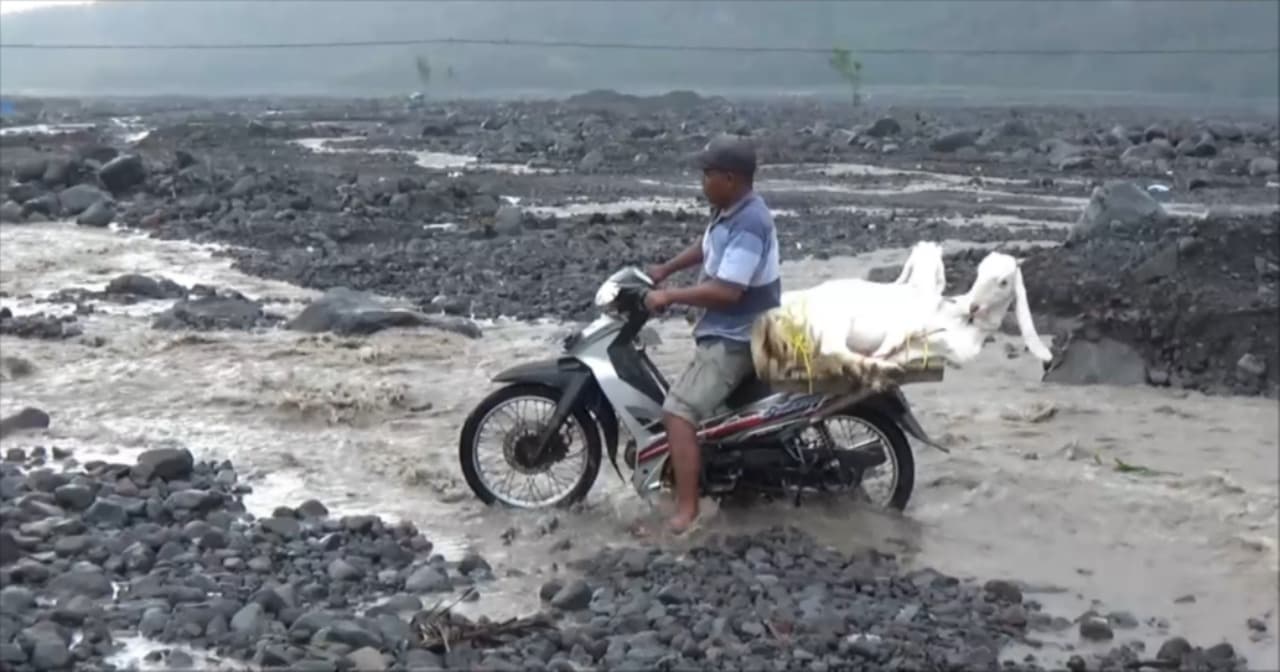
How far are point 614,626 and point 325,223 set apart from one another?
48.5ft

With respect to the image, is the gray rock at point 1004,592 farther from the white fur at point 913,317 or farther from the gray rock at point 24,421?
the gray rock at point 24,421

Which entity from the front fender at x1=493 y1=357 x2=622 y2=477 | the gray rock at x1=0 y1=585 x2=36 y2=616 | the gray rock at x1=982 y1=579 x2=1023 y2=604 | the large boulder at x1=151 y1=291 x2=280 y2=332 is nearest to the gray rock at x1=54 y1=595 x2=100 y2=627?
the gray rock at x1=0 y1=585 x2=36 y2=616

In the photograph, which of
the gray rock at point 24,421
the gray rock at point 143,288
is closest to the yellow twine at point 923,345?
the gray rock at point 24,421

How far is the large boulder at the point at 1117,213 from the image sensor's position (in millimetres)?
17198

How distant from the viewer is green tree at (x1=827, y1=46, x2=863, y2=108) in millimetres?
66750

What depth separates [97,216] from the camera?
21.5m

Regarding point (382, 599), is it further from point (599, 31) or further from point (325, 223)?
point (599, 31)

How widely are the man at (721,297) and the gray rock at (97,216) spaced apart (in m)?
15.0

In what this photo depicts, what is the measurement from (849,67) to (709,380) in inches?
2446

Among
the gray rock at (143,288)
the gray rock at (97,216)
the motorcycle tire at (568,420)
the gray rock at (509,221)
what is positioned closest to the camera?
the motorcycle tire at (568,420)

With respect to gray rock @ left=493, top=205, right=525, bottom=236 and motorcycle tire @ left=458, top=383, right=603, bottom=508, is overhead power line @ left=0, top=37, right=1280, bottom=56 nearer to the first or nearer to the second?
gray rock @ left=493, top=205, right=525, bottom=236

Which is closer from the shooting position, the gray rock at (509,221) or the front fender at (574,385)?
the front fender at (574,385)

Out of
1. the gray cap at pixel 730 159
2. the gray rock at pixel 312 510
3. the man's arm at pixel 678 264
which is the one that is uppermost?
the gray cap at pixel 730 159

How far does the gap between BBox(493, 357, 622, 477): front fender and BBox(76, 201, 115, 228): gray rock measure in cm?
1436
